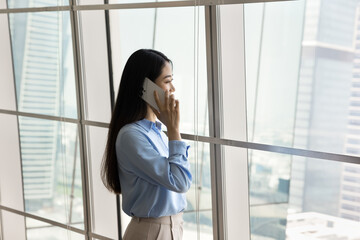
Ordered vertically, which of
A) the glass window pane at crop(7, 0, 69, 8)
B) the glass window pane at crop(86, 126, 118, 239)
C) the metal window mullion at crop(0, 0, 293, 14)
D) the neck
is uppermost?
the glass window pane at crop(7, 0, 69, 8)

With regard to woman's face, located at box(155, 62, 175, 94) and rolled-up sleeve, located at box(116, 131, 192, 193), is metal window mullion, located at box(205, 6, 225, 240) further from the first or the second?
rolled-up sleeve, located at box(116, 131, 192, 193)

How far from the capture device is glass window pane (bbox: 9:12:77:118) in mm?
4246

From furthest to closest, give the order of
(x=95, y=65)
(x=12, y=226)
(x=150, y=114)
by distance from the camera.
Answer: (x=12, y=226) < (x=95, y=65) < (x=150, y=114)

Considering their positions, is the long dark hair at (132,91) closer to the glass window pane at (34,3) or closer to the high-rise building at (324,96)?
the high-rise building at (324,96)

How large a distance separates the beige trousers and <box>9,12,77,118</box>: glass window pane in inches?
66.1

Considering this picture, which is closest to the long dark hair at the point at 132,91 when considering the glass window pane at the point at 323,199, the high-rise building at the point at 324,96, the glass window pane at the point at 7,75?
the high-rise building at the point at 324,96

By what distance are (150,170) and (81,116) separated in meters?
1.68

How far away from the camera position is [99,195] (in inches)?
167

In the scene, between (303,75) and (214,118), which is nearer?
(303,75)

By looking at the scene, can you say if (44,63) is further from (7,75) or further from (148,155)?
(148,155)

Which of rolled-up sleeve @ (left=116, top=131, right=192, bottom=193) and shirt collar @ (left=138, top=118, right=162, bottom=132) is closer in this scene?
rolled-up sleeve @ (left=116, top=131, right=192, bottom=193)

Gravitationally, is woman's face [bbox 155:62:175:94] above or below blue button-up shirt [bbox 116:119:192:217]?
above

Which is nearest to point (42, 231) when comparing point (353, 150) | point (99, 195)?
point (99, 195)

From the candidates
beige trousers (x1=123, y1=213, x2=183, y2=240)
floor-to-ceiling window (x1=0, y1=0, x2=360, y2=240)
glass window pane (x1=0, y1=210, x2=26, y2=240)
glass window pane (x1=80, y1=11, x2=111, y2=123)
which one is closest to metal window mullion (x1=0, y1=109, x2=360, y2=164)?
floor-to-ceiling window (x1=0, y1=0, x2=360, y2=240)
